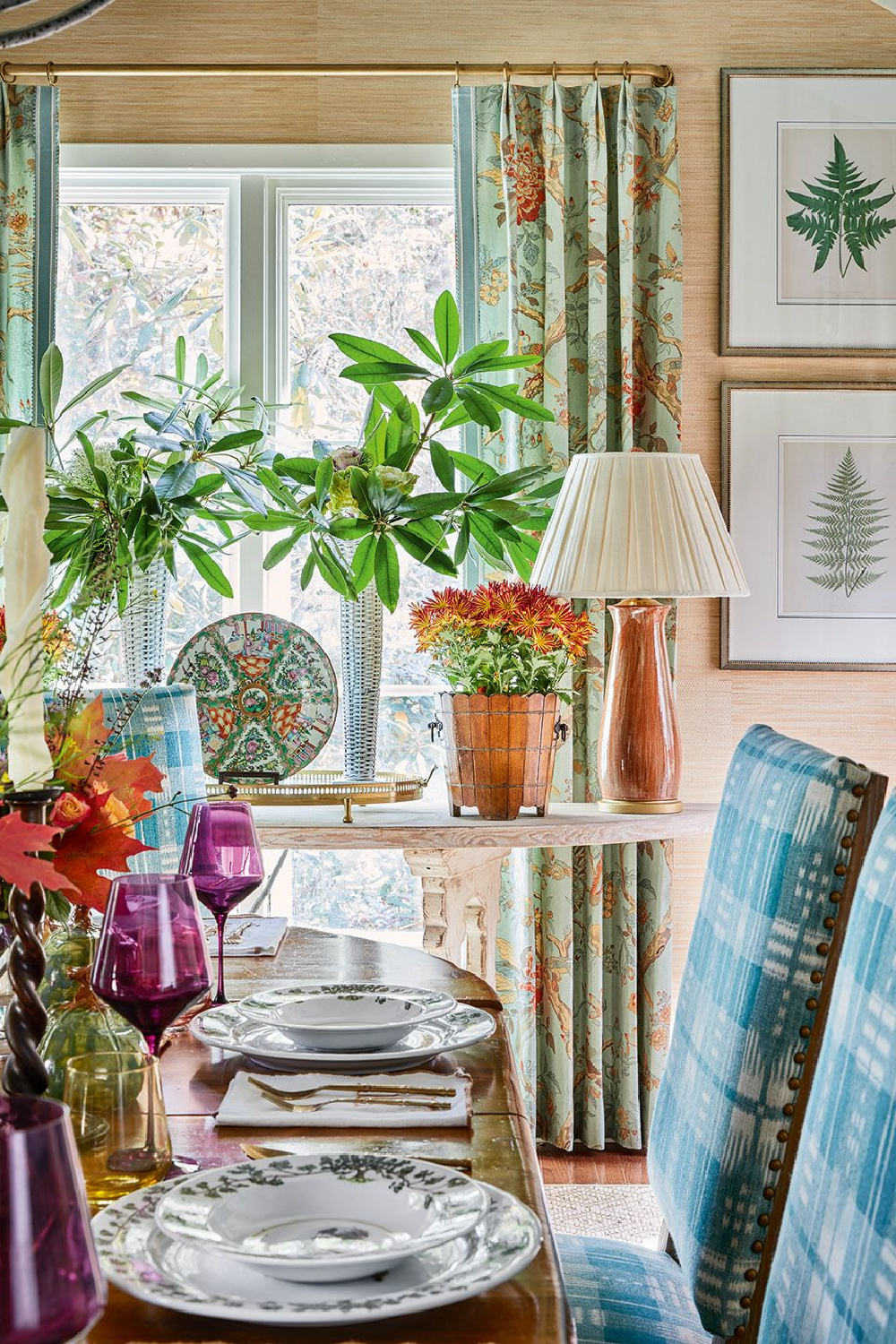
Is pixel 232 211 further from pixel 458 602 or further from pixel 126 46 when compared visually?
pixel 458 602

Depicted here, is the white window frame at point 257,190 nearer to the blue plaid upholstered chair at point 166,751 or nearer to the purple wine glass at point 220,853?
the blue plaid upholstered chair at point 166,751

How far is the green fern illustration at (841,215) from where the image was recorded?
3.17 m

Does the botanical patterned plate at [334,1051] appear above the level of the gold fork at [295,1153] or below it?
above

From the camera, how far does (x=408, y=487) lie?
8.87 feet

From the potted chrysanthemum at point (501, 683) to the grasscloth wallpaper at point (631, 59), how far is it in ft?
2.58

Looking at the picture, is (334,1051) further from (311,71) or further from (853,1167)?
(311,71)

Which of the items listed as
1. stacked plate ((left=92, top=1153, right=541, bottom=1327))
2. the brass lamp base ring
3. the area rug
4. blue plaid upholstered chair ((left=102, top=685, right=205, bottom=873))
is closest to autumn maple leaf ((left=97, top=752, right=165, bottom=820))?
stacked plate ((left=92, top=1153, right=541, bottom=1327))

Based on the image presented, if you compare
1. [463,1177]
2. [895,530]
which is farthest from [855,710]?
[463,1177]

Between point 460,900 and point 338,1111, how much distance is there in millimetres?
1553

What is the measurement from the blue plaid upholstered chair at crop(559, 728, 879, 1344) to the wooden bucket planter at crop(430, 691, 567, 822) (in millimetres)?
1141

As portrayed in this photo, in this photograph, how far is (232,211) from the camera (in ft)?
10.7

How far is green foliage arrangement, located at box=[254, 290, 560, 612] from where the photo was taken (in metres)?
2.73

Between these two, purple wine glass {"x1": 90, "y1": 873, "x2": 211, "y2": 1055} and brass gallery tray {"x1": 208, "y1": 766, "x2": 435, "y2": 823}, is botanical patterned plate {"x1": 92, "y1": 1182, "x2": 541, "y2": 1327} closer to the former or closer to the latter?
purple wine glass {"x1": 90, "y1": 873, "x2": 211, "y2": 1055}

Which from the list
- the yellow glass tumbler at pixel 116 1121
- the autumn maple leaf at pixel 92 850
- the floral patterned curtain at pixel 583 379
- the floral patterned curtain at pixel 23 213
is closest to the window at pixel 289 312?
the floral patterned curtain at pixel 23 213
